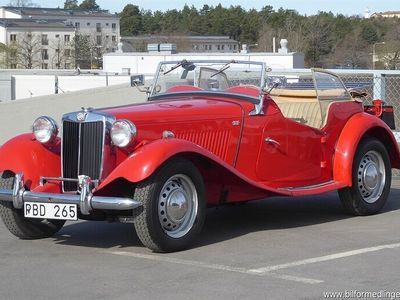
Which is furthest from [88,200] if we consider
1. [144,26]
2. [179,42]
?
[144,26]

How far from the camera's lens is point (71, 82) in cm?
4759

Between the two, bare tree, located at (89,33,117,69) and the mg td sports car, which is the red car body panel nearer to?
the mg td sports car

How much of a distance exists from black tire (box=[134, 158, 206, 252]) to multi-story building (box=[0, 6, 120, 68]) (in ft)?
328

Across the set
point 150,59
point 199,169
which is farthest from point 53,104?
point 150,59

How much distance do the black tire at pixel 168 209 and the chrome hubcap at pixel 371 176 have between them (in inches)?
97.0

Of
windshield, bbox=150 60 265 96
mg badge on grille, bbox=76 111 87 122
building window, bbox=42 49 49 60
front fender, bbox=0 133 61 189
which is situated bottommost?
front fender, bbox=0 133 61 189

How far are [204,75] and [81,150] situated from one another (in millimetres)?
2296

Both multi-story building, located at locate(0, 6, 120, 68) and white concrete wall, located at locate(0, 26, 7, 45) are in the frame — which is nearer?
multi-story building, located at locate(0, 6, 120, 68)

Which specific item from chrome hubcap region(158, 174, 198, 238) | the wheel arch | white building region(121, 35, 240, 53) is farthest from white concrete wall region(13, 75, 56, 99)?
white building region(121, 35, 240, 53)

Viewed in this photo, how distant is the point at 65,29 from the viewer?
122438 millimetres

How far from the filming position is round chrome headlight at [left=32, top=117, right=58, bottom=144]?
7148mm

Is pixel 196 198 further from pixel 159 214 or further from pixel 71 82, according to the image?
pixel 71 82

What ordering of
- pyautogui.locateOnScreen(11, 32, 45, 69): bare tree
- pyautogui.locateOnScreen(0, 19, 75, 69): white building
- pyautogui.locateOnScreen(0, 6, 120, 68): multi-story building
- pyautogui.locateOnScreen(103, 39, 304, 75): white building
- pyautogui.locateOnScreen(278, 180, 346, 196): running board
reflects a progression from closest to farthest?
pyautogui.locateOnScreen(278, 180, 346, 196): running board
pyautogui.locateOnScreen(103, 39, 304, 75): white building
pyautogui.locateOnScreen(11, 32, 45, 69): bare tree
pyautogui.locateOnScreen(0, 19, 75, 69): white building
pyautogui.locateOnScreen(0, 6, 120, 68): multi-story building

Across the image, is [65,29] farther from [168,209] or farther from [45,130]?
[168,209]
